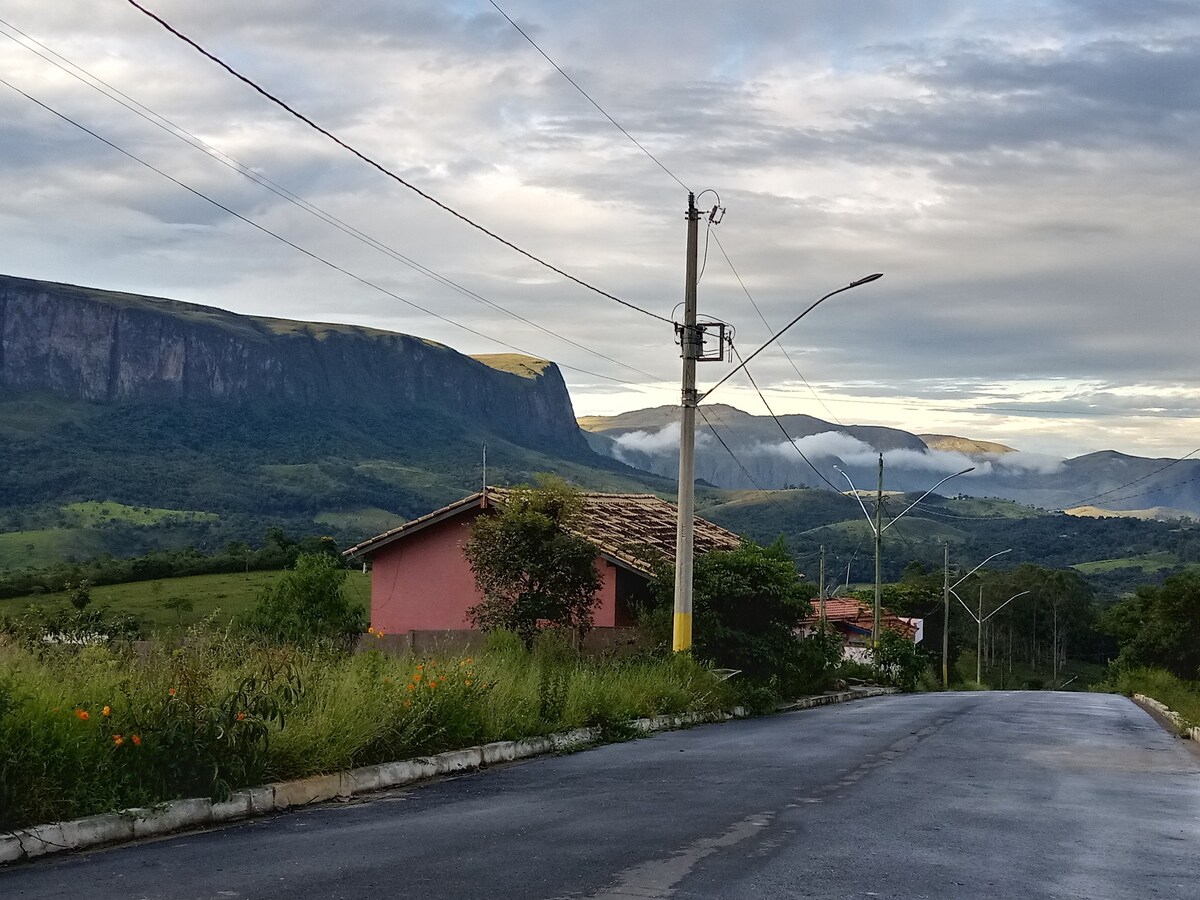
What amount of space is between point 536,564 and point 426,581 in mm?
9041

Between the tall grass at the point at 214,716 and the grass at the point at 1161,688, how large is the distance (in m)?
15.0

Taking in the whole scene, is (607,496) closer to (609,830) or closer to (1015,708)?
(1015,708)

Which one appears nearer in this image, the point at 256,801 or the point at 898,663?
Result: the point at 256,801

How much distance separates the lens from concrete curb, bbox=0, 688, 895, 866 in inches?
327

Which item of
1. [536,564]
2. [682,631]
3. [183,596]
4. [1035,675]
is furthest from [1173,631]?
[1035,675]

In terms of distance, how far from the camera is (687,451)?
76.2ft

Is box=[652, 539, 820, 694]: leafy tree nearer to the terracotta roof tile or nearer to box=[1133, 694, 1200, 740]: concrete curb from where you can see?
the terracotta roof tile

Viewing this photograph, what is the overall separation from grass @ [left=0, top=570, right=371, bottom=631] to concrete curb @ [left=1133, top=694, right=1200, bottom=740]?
1563 inches

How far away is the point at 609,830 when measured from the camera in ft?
29.7

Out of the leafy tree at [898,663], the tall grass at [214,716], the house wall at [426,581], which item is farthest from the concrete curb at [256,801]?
the leafy tree at [898,663]

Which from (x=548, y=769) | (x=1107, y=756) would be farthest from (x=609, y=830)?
(x=1107, y=756)

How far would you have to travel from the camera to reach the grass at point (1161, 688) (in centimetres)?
2872

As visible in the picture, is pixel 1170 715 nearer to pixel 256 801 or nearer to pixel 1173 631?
pixel 256 801

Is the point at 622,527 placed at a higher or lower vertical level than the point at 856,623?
higher
